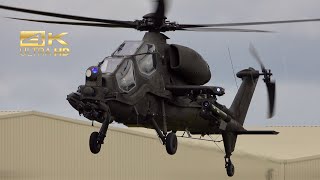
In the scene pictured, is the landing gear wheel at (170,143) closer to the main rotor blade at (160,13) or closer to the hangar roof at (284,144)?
the main rotor blade at (160,13)

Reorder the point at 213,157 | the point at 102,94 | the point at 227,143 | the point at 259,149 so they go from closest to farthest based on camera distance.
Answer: the point at 102,94 < the point at 227,143 < the point at 213,157 < the point at 259,149

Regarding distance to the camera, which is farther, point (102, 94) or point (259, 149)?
point (259, 149)

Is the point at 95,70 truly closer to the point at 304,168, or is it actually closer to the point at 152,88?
the point at 152,88

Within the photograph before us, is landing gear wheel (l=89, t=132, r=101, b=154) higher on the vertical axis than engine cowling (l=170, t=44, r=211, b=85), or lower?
lower

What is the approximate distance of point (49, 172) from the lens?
191 feet

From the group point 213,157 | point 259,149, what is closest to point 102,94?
point 213,157

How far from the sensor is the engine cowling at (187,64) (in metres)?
26.8

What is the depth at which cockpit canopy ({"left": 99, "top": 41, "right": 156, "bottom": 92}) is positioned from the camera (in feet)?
80.1

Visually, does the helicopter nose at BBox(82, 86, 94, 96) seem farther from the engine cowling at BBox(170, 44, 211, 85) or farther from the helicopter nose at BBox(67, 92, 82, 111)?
the engine cowling at BBox(170, 44, 211, 85)

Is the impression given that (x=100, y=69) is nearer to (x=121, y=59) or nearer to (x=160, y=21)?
(x=121, y=59)

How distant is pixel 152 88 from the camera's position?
2577 centimetres

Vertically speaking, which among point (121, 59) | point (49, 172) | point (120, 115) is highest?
point (121, 59)

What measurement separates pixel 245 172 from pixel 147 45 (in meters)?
33.4

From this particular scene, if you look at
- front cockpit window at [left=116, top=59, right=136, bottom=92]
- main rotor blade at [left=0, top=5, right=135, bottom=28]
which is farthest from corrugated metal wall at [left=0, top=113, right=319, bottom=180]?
front cockpit window at [left=116, top=59, right=136, bottom=92]
